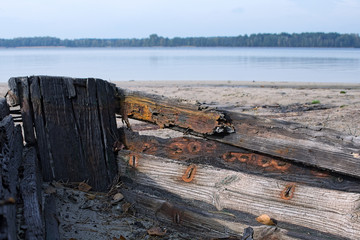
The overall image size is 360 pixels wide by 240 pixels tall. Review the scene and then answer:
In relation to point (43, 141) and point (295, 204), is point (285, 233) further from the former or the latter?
point (43, 141)

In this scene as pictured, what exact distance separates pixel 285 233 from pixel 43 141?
6.27ft

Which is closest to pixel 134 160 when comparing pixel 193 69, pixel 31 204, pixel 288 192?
pixel 31 204

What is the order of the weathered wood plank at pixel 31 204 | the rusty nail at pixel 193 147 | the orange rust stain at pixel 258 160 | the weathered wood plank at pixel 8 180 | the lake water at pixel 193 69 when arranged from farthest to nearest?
the lake water at pixel 193 69, the rusty nail at pixel 193 147, the orange rust stain at pixel 258 160, the weathered wood plank at pixel 31 204, the weathered wood plank at pixel 8 180

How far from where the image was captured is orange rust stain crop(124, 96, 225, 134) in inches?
102

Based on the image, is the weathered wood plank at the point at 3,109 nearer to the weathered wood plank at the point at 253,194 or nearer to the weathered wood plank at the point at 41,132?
the weathered wood plank at the point at 41,132

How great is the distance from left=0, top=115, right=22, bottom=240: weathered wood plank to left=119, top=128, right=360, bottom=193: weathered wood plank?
940 millimetres

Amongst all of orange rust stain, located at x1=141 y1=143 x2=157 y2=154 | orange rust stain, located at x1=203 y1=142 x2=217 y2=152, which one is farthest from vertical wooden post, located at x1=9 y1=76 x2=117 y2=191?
orange rust stain, located at x1=203 y1=142 x2=217 y2=152

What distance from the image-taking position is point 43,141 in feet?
9.87

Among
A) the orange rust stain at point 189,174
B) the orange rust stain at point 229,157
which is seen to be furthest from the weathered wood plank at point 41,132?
the orange rust stain at point 229,157

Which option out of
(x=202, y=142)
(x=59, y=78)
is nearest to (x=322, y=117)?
(x=202, y=142)

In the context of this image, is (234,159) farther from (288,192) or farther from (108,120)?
(108,120)

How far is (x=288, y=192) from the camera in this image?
246 cm

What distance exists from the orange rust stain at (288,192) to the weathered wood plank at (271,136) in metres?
0.18

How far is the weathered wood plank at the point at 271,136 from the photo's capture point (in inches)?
90.4
